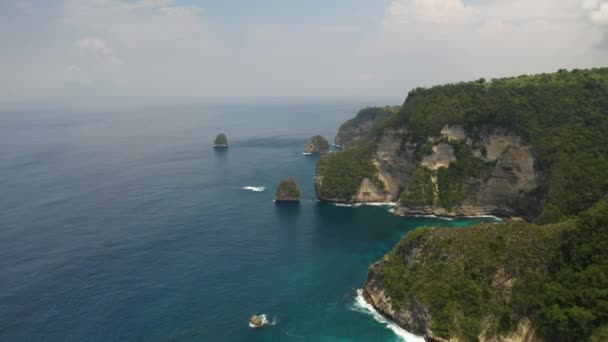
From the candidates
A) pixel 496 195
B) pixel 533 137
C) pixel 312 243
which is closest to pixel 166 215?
pixel 312 243

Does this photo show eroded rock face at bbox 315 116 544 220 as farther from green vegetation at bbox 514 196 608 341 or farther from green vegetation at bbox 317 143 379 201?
green vegetation at bbox 514 196 608 341

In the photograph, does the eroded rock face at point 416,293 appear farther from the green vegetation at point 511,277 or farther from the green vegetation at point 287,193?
the green vegetation at point 287,193

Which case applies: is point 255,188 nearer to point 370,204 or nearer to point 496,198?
point 370,204

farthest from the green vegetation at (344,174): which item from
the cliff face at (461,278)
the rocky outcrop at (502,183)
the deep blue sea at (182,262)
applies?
the cliff face at (461,278)

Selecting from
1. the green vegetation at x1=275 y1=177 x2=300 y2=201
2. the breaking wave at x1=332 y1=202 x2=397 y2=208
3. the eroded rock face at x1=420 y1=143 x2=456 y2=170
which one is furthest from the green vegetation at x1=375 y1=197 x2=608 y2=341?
the green vegetation at x1=275 y1=177 x2=300 y2=201

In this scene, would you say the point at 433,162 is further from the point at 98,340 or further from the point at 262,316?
the point at 98,340

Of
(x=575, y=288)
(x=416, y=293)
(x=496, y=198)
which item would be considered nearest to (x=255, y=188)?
(x=496, y=198)
